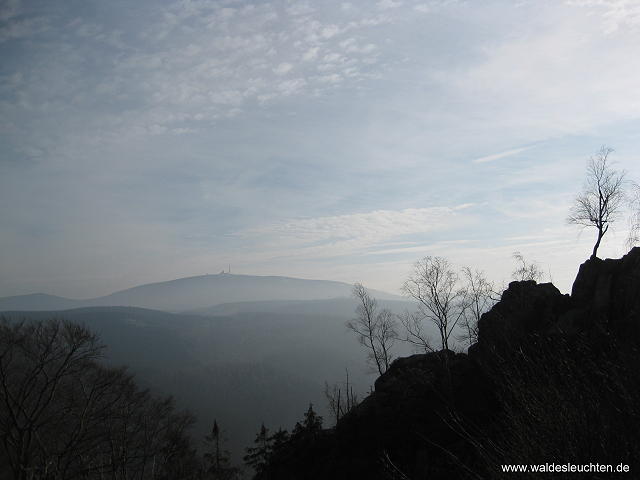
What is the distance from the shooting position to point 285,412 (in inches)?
5694

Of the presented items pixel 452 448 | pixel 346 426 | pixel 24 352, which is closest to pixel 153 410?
pixel 24 352

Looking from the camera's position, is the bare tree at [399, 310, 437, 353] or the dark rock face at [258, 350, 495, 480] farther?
the bare tree at [399, 310, 437, 353]

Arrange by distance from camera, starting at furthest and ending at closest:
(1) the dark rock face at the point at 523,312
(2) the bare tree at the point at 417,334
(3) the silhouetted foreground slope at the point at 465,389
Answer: (2) the bare tree at the point at 417,334
(1) the dark rock face at the point at 523,312
(3) the silhouetted foreground slope at the point at 465,389

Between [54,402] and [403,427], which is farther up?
[54,402]

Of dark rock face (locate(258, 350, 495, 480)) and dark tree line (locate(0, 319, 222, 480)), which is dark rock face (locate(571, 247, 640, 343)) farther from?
dark tree line (locate(0, 319, 222, 480))

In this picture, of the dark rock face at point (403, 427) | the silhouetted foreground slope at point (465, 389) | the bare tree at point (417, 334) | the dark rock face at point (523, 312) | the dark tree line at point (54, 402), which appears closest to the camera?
the silhouetted foreground slope at point (465, 389)

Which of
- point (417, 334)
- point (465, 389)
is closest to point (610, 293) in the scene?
point (465, 389)

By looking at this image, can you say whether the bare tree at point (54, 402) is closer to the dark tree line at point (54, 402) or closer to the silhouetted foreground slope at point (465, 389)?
the dark tree line at point (54, 402)

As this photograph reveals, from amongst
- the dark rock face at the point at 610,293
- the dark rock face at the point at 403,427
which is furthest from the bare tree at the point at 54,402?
the dark rock face at the point at 610,293

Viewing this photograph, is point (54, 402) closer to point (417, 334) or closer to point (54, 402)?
point (54, 402)

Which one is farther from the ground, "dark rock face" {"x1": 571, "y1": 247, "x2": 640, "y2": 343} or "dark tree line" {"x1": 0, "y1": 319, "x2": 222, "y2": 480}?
"dark rock face" {"x1": 571, "y1": 247, "x2": 640, "y2": 343}

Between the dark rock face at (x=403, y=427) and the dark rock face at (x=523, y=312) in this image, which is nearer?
the dark rock face at (x=403, y=427)

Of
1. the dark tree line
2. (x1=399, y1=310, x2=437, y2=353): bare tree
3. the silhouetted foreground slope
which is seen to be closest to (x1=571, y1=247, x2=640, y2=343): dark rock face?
the silhouetted foreground slope

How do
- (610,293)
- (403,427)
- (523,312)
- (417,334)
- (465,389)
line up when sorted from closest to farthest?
(610,293), (403,427), (523,312), (465,389), (417,334)
